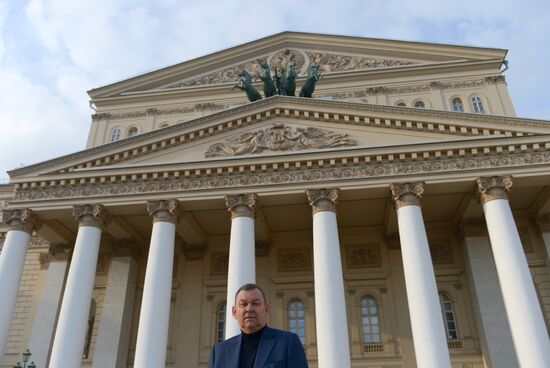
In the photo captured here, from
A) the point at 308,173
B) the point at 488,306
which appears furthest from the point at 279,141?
the point at 488,306

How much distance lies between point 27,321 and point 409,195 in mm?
15752

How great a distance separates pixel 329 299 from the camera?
15047mm

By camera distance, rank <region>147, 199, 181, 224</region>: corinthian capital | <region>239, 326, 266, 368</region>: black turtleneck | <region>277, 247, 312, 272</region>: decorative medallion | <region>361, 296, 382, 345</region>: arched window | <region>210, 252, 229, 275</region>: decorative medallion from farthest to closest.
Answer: <region>210, 252, 229, 275</region>: decorative medallion → <region>277, 247, 312, 272</region>: decorative medallion → <region>361, 296, 382, 345</region>: arched window → <region>147, 199, 181, 224</region>: corinthian capital → <region>239, 326, 266, 368</region>: black turtleneck

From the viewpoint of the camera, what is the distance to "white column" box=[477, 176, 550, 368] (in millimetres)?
13898

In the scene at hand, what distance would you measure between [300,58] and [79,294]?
18.4m

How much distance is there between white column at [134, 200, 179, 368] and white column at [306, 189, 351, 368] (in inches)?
183

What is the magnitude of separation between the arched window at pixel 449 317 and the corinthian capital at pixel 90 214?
13.2 metres

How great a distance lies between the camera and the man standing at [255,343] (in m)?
3.16

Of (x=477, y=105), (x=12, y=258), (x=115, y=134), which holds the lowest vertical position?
(x=12, y=258)

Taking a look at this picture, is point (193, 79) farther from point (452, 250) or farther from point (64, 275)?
point (452, 250)

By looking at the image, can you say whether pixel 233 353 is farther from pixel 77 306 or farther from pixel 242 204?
pixel 77 306

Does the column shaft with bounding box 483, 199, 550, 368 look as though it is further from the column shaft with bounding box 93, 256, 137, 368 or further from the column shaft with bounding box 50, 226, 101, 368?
the column shaft with bounding box 93, 256, 137, 368

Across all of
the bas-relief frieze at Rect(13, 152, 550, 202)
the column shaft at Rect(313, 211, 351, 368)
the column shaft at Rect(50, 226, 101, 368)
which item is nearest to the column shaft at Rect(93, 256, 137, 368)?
the column shaft at Rect(50, 226, 101, 368)

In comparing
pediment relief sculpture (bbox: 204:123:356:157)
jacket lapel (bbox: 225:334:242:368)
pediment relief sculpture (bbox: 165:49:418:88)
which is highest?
pediment relief sculpture (bbox: 165:49:418:88)
